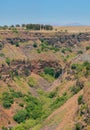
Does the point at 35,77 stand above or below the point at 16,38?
below

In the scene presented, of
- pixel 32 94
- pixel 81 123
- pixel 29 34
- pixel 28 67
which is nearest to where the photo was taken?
pixel 81 123

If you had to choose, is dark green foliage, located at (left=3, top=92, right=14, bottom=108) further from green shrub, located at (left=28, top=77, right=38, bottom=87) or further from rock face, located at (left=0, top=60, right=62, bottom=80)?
green shrub, located at (left=28, top=77, right=38, bottom=87)

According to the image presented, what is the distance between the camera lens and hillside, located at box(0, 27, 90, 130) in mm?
48422

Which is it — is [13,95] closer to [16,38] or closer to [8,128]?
[8,128]

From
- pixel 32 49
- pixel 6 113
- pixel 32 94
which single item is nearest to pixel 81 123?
pixel 6 113

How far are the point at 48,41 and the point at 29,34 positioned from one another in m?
6.15

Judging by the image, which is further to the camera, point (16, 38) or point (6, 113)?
point (16, 38)

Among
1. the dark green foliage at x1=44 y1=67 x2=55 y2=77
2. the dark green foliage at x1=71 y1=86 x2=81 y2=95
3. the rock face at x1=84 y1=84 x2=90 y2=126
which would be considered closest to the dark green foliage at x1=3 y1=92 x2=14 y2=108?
the dark green foliage at x1=71 y1=86 x2=81 y2=95

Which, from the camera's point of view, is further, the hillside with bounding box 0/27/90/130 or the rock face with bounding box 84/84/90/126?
the hillside with bounding box 0/27/90/130

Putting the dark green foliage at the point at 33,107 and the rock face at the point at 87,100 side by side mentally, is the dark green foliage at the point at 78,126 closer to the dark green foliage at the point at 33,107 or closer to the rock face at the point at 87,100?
the rock face at the point at 87,100

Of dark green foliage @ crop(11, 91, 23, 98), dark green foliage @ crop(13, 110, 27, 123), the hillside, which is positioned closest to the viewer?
the hillside

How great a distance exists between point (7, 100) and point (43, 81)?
2702 centimetres

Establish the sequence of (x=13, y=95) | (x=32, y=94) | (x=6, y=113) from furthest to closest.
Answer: (x=32, y=94) → (x=13, y=95) → (x=6, y=113)

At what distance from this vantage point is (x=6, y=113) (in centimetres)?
6091
